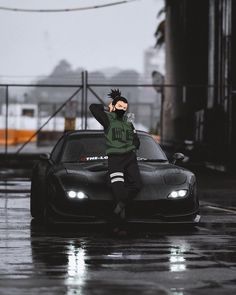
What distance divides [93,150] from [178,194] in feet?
6.09

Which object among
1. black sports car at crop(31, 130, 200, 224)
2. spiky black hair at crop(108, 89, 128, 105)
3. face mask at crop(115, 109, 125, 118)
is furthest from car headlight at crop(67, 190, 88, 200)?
spiky black hair at crop(108, 89, 128, 105)

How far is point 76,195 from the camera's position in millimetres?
12258

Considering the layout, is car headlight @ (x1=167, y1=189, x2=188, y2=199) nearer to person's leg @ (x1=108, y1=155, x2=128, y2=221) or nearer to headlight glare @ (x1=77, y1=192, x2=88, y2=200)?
person's leg @ (x1=108, y1=155, x2=128, y2=221)

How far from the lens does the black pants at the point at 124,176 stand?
12.0 meters

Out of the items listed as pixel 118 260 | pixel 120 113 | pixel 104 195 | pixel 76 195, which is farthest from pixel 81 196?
pixel 118 260

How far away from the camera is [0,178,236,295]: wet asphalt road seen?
8.20 m

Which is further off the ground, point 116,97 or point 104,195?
point 116,97

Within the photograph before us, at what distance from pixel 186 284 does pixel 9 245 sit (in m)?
3.26

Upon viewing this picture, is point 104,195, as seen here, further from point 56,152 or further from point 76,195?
point 56,152

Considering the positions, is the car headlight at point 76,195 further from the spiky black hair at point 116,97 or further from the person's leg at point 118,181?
the spiky black hair at point 116,97

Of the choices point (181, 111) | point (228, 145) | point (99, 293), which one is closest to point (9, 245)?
point (99, 293)

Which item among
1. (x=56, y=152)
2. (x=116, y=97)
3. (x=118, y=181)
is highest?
(x=116, y=97)

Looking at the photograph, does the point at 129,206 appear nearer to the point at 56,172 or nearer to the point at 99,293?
the point at 56,172

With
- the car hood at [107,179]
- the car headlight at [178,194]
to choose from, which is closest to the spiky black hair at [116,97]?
the car hood at [107,179]
